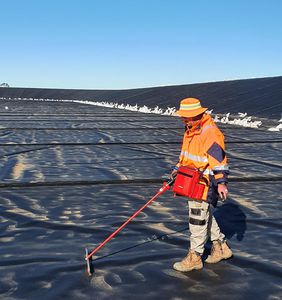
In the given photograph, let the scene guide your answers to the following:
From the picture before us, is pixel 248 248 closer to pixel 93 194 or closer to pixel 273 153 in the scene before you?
pixel 93 194

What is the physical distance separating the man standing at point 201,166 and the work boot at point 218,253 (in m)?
0.19

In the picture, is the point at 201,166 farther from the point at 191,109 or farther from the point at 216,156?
the point at 191,109

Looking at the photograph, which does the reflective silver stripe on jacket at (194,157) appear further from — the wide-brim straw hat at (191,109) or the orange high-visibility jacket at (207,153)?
the wide-brim straw hat at (191,109)

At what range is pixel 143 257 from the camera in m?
4.32

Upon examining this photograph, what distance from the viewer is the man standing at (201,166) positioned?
12.7 feet

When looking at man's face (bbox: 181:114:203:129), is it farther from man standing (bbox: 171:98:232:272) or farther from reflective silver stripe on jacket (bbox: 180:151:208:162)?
reflective silver stripe on jacket (bbox: 180:151:208:162)

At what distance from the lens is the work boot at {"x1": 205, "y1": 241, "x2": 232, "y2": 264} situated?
13.7 feet

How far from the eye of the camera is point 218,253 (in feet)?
13.7

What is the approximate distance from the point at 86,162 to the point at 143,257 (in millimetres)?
5518

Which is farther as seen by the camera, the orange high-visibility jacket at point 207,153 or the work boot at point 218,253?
the work boot at point 218,253

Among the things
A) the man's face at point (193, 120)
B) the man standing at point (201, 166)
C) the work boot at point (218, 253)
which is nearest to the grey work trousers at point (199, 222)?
the man standing at point (201, 166)

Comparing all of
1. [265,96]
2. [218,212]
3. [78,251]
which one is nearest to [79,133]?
[218,212]

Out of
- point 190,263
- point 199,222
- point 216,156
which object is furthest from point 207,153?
point 190,263

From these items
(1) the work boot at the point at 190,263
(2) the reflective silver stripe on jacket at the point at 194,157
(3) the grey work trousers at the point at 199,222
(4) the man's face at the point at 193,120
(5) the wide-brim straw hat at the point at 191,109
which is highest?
(5) the wide-brim straw hat at the point at 191,109
